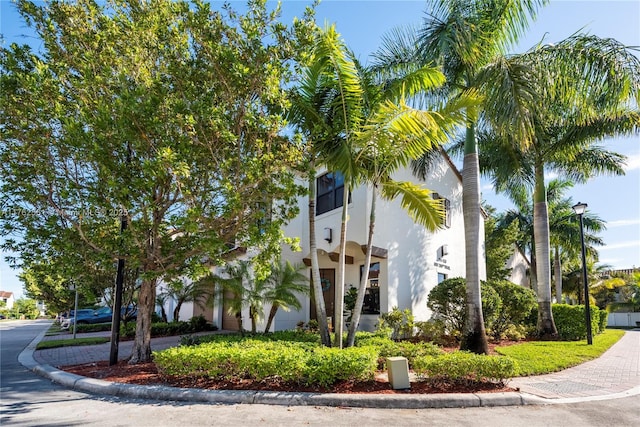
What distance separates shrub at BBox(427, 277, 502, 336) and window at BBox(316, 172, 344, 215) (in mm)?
4811

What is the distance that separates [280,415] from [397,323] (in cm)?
782

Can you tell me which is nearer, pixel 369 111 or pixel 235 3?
pixel 235 3

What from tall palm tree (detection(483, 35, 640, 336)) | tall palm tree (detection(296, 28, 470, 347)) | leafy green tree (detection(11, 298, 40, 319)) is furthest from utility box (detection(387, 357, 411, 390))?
leafy green tree (detection(11, 298, 40, 319))

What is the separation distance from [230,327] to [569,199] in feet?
76.3

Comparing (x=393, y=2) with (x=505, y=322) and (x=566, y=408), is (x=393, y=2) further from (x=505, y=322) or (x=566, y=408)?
(x=505, y=322)

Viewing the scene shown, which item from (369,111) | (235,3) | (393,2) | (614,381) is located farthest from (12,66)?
(614,381)

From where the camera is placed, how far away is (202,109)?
25.2 feet

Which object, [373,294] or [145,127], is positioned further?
[373,294]

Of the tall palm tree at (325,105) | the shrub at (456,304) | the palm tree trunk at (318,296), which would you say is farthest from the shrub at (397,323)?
the tall palm tree at (325,105)

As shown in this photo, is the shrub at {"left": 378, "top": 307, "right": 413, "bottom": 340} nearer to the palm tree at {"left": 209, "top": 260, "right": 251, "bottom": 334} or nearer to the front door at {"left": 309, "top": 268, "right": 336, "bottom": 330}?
the front door at {"left": 309, "top": 268, "right": 336, "bottom": 330}

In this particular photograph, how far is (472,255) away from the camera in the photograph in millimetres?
10547

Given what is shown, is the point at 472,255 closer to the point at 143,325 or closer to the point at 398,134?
the point at 398,134

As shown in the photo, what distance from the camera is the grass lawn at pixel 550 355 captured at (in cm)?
908

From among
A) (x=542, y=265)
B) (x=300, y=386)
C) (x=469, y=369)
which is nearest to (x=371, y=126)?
(x=469, y=369)
